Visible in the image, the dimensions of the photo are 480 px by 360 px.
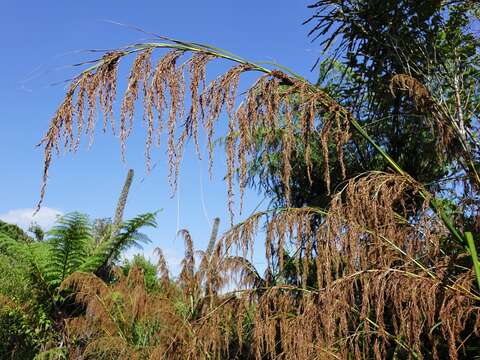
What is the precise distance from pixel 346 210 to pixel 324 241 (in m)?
0.19

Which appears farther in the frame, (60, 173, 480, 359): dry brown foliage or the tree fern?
the tree fern

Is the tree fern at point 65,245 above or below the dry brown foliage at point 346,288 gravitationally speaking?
above

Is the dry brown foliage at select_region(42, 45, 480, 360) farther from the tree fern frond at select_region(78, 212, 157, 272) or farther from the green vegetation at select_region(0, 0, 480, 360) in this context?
the tree fern frond at select_region(78, 212, 157, 272)

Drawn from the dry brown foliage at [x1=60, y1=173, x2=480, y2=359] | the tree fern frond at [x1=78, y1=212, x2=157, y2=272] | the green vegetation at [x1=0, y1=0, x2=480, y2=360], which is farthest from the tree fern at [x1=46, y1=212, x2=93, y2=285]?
the dry brown foliage at [x1=60, y1=173, x2=480, y2=359]

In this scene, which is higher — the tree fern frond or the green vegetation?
the tree fern frond

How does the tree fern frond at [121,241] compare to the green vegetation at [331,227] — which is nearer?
the green vegetation at [331,227]

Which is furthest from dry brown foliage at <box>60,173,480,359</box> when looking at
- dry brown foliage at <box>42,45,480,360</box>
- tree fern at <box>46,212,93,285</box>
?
tree fern at <box>46,212,93,285</box>

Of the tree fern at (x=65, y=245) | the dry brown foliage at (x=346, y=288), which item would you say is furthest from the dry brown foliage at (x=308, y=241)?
the tree fern at (x=65, y=245)

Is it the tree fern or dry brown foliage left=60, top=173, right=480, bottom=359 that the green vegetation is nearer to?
dry brown foliage left=60, top=173, right=480, bottom=359

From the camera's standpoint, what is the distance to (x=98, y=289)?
16.7 feet

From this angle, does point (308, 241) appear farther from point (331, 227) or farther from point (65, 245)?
point (65, 245)

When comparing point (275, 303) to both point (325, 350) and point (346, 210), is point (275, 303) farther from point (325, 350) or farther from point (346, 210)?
point (346, 210)

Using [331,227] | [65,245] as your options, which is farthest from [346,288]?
[65,245]

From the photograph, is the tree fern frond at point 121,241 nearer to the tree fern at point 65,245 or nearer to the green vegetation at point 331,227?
the tree fern at point 65,245
